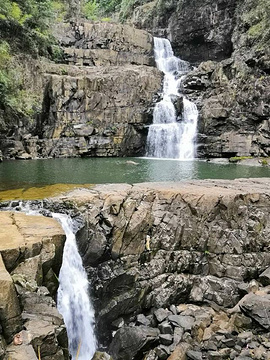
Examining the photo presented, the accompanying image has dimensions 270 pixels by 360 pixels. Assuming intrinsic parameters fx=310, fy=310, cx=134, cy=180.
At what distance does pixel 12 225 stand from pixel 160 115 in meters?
24.2

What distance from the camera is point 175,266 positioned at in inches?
350

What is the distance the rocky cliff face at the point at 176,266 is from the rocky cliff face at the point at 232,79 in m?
18.3

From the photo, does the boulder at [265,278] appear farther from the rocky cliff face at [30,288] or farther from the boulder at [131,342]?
the rocky cliff face at [30,288]

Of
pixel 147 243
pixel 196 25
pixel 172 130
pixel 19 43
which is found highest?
pixel 196 25

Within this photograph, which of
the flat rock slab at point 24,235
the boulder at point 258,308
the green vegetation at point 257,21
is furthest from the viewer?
the green vegetation at point 257,21

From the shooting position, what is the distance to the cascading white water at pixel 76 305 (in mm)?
6762

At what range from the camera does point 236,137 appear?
27.8 metres

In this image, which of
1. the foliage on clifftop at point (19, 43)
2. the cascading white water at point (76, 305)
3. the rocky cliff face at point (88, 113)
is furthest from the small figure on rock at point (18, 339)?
the rocky cliff face at point (88, 113)

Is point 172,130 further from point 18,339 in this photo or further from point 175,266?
point 18,339

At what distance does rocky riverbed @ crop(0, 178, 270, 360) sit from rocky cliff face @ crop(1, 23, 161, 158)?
18907 millimetres

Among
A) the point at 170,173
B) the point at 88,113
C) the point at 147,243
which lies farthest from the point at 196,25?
the point at 147,243

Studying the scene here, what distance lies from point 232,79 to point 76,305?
1090 inches

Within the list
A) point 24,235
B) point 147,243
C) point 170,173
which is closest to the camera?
point 24,235

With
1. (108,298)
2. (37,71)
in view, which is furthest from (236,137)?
(108,298)
